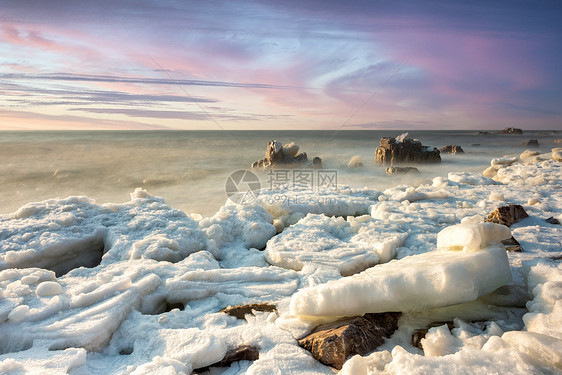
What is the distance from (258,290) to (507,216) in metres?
4.02

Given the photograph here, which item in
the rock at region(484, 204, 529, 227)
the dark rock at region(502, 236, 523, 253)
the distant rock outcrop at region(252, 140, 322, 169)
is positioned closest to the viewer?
the dark rock at region(502, 236, 523, 253)

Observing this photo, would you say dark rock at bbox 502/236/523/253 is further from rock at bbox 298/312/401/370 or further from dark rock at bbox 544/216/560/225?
rock at bbox 298/312/401/370

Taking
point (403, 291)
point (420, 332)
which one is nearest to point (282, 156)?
point (403, 291)

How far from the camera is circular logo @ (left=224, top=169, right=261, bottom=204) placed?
6404mm

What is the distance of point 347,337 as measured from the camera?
233 centimetres

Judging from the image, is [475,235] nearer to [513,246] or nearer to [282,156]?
[513,246]

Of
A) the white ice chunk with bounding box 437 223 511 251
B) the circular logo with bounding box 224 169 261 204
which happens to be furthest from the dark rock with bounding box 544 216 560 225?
the circular logo with bounding box 224 169 261 204

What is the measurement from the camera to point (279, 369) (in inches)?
86.7

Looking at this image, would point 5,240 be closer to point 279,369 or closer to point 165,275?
point 165,275

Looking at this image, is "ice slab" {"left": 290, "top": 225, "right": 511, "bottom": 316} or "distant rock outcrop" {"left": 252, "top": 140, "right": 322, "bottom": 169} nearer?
"ice slab" {"left": 290, "top": 225, "right": 511, "bottom": 316}

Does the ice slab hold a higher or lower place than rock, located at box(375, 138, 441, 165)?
lower

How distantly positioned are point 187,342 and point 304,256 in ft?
6.02

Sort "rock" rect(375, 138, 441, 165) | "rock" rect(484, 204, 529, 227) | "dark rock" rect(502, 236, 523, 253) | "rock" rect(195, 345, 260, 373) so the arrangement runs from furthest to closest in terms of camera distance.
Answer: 1. "rock" rect(375, 138, 441, 165)
2. "rock" rect(484, 204, 529, 227)
3. "dark rock" rect(502, 236, 523, 253)
4. "rock" rect(195, 345, 260, 373)

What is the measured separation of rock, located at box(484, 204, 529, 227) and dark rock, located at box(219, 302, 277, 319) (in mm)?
3775
